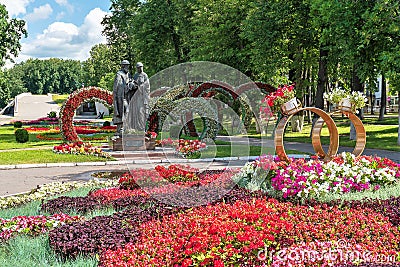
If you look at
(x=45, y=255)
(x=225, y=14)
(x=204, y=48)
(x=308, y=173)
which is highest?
(x=225, y=14)

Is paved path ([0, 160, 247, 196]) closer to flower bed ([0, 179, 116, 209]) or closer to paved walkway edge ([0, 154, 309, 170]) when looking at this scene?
paved walkway edge ([0, 154, 309, 170])

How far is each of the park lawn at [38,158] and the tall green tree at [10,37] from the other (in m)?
16.8

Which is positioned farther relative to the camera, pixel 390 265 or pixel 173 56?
pixel 173 56

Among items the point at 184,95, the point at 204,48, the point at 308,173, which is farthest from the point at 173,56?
the point at 308,173

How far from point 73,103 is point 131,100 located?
3.67m

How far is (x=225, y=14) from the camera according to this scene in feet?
93.2

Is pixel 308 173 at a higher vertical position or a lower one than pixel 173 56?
lower

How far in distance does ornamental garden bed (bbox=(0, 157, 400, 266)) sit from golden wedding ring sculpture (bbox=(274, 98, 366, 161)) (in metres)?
0.36

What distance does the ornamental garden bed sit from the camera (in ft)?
15.5

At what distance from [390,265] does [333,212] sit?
Answer: 2293 mm

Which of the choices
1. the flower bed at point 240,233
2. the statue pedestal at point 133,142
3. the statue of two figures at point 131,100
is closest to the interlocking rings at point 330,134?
the flower bed at point 240,233

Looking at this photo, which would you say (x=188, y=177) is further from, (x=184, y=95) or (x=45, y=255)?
(x=184, y=95)

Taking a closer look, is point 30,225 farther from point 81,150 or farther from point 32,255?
point 81,150

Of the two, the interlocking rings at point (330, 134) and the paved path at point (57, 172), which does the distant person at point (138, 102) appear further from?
the interlocking rings at point (330, 134)
